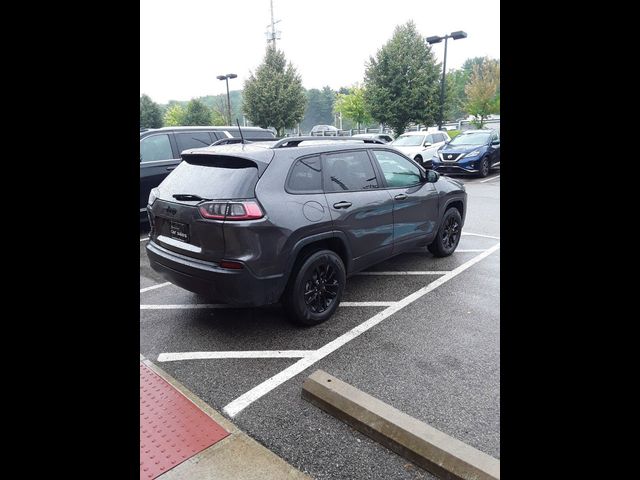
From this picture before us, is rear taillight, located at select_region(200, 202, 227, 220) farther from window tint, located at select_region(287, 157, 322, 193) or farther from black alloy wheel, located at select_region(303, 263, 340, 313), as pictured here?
black alloy wheel, located at select_region(303, 263, 340, 313)

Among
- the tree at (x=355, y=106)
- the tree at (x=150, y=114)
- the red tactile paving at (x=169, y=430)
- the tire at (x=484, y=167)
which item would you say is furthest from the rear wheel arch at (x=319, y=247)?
the tree at (x=150, y=114)

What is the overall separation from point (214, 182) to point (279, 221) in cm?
70

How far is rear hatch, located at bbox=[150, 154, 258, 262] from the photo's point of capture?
11.8 feet

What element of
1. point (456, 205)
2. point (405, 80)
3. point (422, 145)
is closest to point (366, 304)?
point (456, 205)

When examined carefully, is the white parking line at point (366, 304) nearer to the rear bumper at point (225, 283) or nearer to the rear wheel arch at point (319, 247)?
the rear wheel arch at point (319, 247)

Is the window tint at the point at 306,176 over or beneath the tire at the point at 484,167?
beneath

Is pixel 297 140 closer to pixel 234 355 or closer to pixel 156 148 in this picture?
pixel 234 355

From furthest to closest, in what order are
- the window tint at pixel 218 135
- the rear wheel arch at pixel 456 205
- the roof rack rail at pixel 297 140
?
the window tint at pixel 218 135
the rear wheel arch at pixel 456 205
the roof rack rail at pixel 297 140

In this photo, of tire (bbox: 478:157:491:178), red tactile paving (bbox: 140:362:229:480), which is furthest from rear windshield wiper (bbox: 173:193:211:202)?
tire (bbox: 478:157:491:178)

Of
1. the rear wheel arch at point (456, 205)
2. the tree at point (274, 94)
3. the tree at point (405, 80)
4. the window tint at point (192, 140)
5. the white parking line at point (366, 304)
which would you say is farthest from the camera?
the tree at point (274, 94)

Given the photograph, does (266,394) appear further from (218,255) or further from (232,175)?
(232,175)

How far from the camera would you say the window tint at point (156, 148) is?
7922 mm

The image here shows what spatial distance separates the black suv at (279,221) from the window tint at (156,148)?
4061 millimetres
